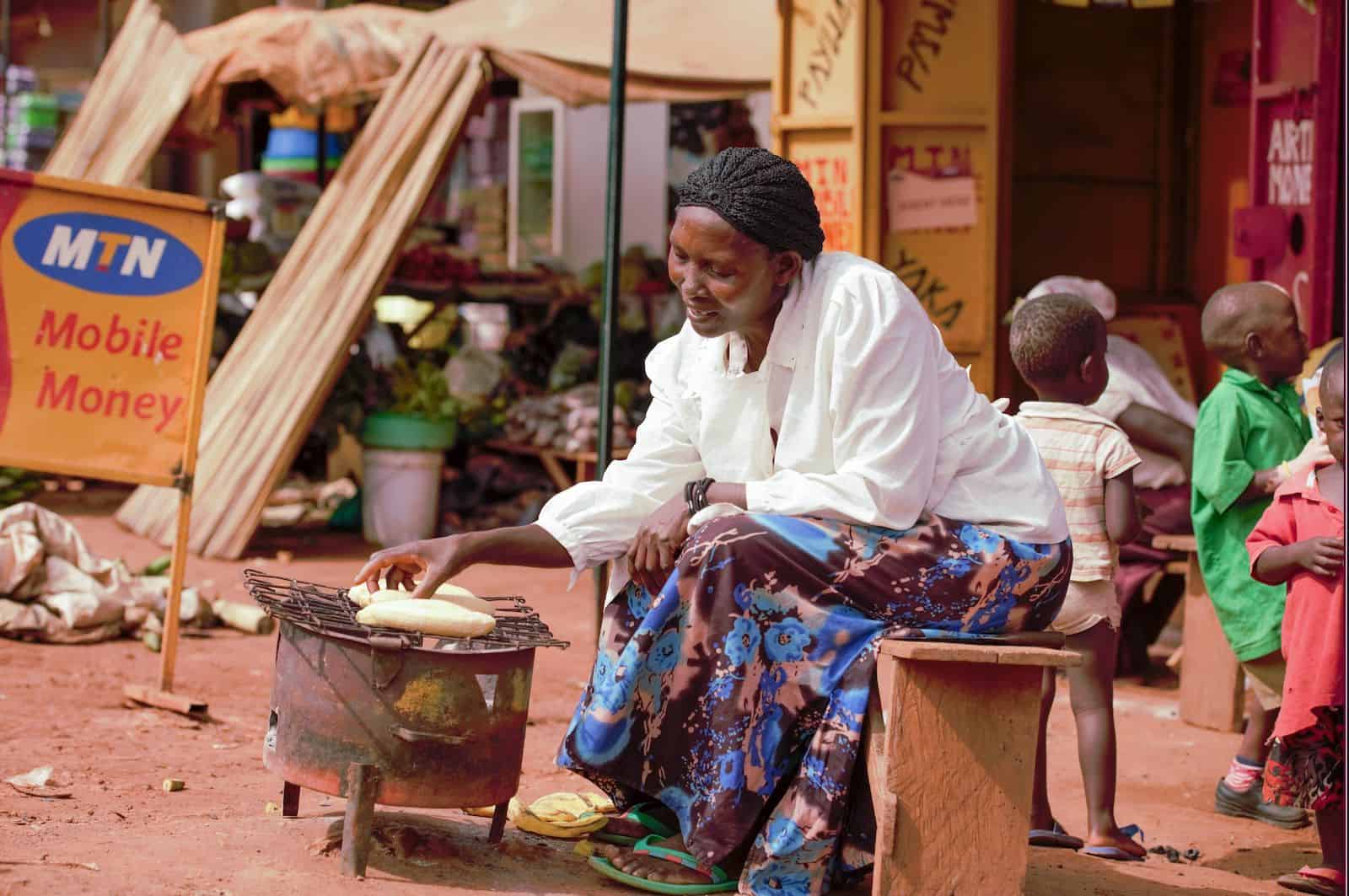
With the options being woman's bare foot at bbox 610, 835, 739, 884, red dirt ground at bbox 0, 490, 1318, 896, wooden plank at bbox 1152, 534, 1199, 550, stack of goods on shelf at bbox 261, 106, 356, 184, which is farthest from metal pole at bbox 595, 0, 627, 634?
stack of goods on shelf at bbox 261, 106, 356, 184

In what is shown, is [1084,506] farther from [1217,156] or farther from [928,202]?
[1217,156]

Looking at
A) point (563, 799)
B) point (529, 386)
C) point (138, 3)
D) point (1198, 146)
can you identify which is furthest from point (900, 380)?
point (138, 3)

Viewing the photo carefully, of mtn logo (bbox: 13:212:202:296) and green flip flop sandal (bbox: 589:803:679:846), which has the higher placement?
mtn logo (bbox: 13:212:202:296)

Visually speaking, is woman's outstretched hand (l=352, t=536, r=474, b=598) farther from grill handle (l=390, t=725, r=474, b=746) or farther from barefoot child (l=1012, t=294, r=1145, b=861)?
barefoot child (l=1012, t=294, r=1145, b=861)

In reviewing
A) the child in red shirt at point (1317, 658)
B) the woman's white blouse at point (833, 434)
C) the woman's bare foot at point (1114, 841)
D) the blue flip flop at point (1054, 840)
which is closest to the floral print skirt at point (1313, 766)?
→ the child in red shirt at point (1317, 658)

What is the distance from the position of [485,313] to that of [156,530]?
4.80m

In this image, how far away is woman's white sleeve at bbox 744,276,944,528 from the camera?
3471mm

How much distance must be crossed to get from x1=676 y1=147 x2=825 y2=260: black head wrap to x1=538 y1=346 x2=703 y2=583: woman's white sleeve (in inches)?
20.2

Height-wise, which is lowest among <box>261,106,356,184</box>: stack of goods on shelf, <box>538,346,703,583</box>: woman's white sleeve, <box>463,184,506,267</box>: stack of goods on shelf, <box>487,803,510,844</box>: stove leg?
<box>487,803,510,844</box>: stove leg

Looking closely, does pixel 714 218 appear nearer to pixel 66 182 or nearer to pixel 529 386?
pixel 66 182

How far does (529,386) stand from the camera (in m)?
11.1

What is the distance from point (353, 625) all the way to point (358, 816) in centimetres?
39

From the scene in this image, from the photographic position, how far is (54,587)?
652 cm

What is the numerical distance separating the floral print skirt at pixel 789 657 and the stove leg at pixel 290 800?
2.55 feet
